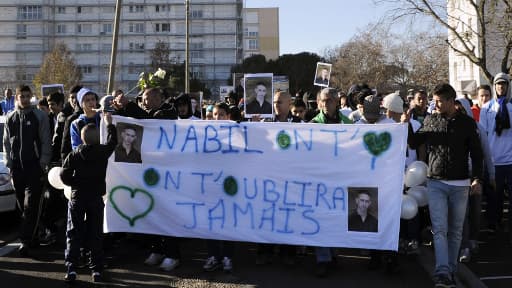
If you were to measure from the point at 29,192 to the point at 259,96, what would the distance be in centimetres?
322

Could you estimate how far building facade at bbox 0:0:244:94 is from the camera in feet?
321

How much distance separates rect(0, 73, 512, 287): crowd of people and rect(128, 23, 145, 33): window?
3649 inches

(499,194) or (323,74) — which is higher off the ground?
(323,74)

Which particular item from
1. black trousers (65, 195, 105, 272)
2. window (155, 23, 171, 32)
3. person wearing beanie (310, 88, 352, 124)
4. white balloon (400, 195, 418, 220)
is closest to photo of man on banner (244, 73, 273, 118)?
person wearing beanie (310, 88, 352, 124)

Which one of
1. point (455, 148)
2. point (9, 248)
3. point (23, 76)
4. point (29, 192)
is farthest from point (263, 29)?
point (455, 148)

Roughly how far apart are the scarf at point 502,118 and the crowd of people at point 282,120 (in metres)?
0.01

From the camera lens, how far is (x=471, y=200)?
7.27 meters

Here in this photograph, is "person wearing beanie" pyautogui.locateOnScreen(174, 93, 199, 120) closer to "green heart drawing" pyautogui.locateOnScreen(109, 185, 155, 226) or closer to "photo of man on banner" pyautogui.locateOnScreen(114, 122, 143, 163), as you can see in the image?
"photo of man on banner" pyautogui.locateOnScreen(114, 122, 143, 163)

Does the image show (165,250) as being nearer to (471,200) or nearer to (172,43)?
(471,200)

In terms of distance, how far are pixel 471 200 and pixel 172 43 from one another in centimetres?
9270

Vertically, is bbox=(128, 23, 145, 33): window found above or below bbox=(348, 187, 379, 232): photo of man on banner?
above

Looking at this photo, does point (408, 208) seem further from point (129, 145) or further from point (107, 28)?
point (107, 28)

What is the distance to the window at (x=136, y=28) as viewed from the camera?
322ft

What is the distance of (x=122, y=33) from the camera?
98500 mm
